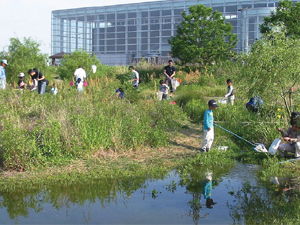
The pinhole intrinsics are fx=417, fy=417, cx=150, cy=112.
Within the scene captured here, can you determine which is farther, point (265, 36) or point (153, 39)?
point (153, 39)

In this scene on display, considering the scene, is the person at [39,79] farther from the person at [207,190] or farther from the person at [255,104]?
the person at [207,190]

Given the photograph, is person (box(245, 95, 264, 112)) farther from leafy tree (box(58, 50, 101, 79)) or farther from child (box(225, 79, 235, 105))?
leafy tree (box(58, 50, 101, 79))

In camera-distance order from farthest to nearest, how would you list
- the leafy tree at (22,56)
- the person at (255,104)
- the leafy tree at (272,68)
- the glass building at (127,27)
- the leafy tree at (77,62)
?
the glass building at (127,27), the leafy tree at (77,62), the leafy tree at (22,56), the person at (255,104), the leafy tree at (272,68)

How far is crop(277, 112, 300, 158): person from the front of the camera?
8.21 m

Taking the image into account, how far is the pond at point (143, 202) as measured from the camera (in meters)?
5.50

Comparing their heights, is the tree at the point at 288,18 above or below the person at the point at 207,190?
above

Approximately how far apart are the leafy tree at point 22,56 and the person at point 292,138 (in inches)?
593

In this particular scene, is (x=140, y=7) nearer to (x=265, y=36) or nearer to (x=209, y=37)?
(x=209, y=37)

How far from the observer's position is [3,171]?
750 centimetres

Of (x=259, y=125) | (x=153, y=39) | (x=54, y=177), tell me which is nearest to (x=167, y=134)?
(x=259, y=125)

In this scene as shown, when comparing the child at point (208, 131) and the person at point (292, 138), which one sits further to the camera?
the child at point (208, 131)

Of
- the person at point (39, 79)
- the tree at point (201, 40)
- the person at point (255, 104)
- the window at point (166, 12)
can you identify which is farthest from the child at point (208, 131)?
the window at point (166, 12)

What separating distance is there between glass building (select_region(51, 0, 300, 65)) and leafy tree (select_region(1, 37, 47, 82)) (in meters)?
23.0

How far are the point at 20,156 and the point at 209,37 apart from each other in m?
19.6
